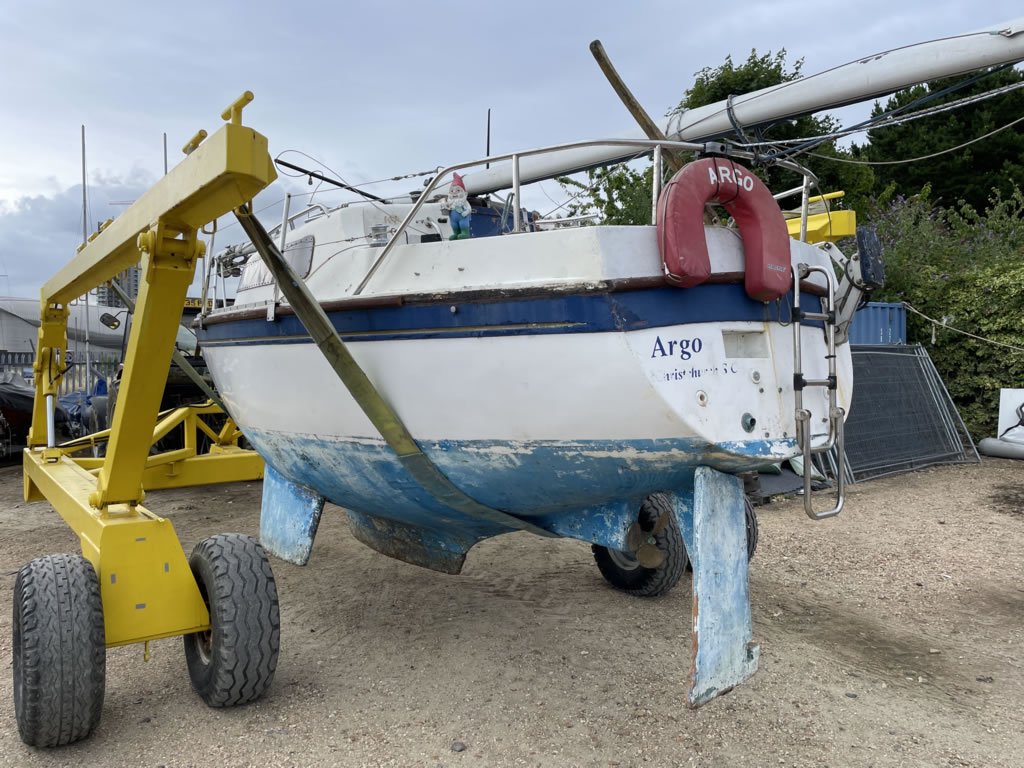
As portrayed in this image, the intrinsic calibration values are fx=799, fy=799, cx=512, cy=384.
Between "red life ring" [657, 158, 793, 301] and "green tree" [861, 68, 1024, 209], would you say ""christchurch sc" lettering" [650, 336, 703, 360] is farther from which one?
"green tree" [861, 68, 1024, 209]

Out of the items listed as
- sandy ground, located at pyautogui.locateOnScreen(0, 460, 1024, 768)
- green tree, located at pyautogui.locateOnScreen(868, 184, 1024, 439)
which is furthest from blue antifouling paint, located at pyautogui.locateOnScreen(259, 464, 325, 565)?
green tree, located at pyautogui.locateOnScreen(868, 184, 1024, 439)

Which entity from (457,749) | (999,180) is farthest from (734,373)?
(999,180)

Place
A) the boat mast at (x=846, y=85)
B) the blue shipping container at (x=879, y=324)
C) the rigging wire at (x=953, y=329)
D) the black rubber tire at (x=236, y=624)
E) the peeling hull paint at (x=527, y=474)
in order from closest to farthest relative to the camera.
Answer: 1. the peeling hull paint at (x=527, y=474)
2. the black rubber tire at (x=236, y=624)
3. the boat mast at (x=846, y=85)
4. the rigging wire at (x=953, y=329)
5. the blue shipping container at (x=879, y=324)

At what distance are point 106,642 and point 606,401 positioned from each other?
2024mm

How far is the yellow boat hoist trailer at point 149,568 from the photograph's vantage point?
2.63 meters

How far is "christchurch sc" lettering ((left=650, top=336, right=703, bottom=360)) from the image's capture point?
2.74 metres

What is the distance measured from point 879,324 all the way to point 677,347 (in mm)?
8791

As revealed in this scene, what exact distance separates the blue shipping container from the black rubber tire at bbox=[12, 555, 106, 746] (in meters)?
9.36

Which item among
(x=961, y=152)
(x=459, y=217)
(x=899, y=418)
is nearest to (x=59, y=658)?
(x=459, y=217)

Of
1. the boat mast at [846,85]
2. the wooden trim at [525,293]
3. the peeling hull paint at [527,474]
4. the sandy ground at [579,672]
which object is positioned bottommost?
the sandy ground at [579,672]

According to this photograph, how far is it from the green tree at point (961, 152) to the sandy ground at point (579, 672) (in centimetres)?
1797

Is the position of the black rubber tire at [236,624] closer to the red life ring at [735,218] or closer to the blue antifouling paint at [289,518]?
the blue antifouling paint at [289,518]

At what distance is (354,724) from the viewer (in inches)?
123

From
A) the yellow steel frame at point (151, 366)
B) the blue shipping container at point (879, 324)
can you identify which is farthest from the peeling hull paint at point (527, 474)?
the blue shipping container at point (879, 324)
